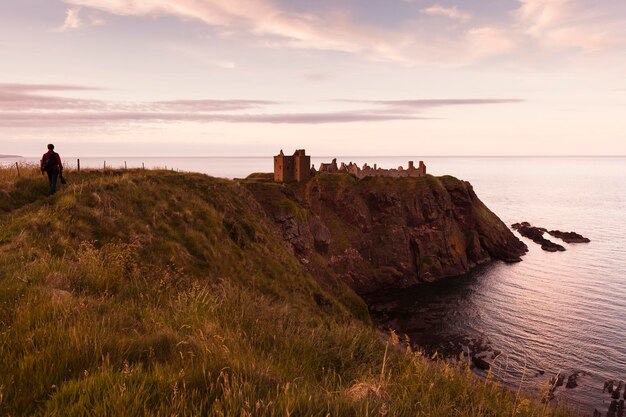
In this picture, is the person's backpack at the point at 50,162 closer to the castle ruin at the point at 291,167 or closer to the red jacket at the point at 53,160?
the red jacket at the point at 53,160

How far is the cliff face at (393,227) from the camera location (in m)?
71.6

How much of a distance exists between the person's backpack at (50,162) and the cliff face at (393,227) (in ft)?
136

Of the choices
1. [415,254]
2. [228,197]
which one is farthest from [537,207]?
[228,197]

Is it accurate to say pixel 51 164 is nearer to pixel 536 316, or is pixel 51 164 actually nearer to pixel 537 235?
pixel 536 316

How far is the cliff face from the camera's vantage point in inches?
2817

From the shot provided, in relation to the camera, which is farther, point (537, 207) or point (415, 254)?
point (537, 207)

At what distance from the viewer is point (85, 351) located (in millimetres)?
4672

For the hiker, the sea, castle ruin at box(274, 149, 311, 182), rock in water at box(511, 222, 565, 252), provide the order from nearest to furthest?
the hiker, the sea, castle ruin at box(274, 149, 311, 182), rock in water at box(511, 222, 565, 252)

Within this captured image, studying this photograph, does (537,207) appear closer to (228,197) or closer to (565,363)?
(565,363)

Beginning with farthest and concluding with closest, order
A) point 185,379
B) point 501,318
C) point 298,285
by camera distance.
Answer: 1. point 501,318
2. point 298,285
3. point 185,379

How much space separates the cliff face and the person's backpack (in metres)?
41.6

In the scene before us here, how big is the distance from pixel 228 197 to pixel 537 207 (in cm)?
17376

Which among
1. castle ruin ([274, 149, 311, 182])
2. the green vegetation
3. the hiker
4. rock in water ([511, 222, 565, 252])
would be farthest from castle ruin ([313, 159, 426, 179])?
the green vegetation

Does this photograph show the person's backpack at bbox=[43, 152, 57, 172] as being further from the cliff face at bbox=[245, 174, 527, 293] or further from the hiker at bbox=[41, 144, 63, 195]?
the cliff face at bbox=[245, 174, 527, 293]
